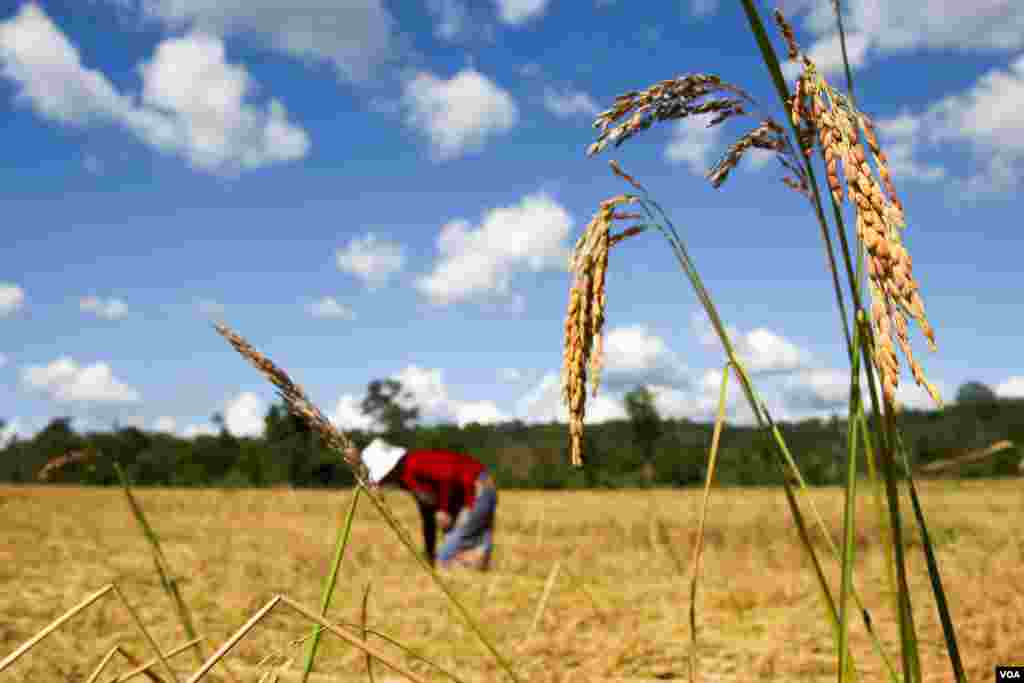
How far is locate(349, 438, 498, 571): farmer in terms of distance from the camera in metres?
9.03

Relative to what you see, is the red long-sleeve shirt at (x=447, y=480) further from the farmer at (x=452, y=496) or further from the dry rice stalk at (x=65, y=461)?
the dry rice stalk at (x=65, y=461)

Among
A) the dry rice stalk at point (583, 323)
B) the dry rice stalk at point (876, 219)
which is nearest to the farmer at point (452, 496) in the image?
Answer: the dry rice stalk at point (583, 323)

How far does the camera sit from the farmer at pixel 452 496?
9.03 metres

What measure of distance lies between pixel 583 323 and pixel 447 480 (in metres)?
8.95

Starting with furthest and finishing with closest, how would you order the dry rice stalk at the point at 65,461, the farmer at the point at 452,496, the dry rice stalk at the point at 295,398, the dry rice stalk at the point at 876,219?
the farmer at the point at 452,496 < the dry rice stalk at the point at 65,461 < the dry rice stalk at the point at 295,398 < the dry rice stalk at the point at 876,219

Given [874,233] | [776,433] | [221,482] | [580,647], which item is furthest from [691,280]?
[221,482]

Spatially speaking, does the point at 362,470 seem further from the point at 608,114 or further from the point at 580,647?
the point at 580,647

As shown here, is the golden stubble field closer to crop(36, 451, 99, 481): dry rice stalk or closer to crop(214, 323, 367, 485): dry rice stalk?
crop(214, 323, 367, 485): dry rice stalk

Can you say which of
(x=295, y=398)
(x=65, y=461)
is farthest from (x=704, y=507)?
(x=65, y=461)

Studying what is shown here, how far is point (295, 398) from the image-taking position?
3.06ft

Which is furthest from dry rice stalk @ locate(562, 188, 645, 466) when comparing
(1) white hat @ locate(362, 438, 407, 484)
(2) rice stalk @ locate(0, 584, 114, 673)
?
(1) white hat @ locate(362, 438, 407, 484)

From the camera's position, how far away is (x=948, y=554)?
6.07m

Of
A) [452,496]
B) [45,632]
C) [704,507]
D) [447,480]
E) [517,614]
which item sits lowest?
[517,614]

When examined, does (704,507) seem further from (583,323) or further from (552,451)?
(552,451)
